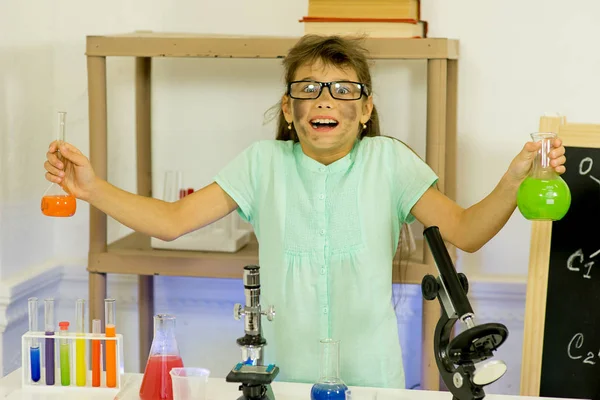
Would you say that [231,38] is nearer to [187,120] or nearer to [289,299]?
[187,120]

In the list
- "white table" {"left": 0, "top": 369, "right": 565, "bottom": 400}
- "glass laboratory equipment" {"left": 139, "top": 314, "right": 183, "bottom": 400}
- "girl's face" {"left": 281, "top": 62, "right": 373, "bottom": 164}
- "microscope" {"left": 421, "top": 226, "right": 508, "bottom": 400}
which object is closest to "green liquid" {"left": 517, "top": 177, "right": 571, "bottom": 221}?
"microscope" {"left": 421, "top": 226, "right": 508, "bottom": 400}

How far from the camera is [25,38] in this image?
8.01ft

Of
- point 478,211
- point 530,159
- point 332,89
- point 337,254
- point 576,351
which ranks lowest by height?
point 576,351

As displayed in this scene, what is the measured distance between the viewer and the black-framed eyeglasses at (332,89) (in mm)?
1803

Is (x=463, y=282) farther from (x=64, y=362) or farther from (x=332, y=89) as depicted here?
(x=64, y=362)

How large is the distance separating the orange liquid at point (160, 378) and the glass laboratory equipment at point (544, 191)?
0.69 m

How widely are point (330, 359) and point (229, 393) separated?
0.24 metres

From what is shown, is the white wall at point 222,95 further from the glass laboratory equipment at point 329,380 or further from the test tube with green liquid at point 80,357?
the glass laboratory equipment at point 329,380

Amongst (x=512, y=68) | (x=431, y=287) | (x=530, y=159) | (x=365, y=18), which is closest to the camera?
(x=431, y=287)

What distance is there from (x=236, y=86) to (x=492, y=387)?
1.20m

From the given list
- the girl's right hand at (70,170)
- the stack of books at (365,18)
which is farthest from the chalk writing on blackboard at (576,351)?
the girl's right hand at (70,170)

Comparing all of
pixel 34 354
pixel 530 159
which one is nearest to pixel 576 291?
pixel 530 159

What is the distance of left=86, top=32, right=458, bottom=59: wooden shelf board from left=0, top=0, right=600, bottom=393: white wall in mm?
305

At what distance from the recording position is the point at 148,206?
1878 millimetres
